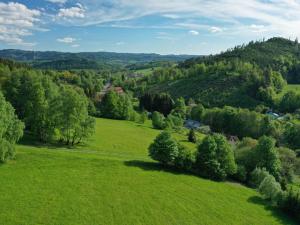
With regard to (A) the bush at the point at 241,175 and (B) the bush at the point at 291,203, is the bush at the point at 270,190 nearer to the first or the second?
(B) the bush at the point at 291,203

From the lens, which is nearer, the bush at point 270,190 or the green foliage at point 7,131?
the green foliage at point 7,131

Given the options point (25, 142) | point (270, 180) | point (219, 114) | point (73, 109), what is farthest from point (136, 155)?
point (219, 114)

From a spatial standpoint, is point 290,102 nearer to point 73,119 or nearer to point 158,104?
point 158,104

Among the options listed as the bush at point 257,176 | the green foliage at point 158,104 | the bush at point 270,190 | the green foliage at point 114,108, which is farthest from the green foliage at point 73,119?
the green foliage at point 158,104

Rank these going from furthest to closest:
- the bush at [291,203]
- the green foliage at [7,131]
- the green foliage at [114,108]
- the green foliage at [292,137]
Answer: the green foliage at [114,108] < the green foliage at [292,137] < the bush at [291,203] < the green foliage at [7,131]

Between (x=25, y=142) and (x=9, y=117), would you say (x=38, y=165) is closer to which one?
(x=9, y=117)

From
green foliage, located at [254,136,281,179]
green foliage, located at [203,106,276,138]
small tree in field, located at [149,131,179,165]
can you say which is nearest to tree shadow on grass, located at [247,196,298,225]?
green foliage, located at [254,136,281,179]
